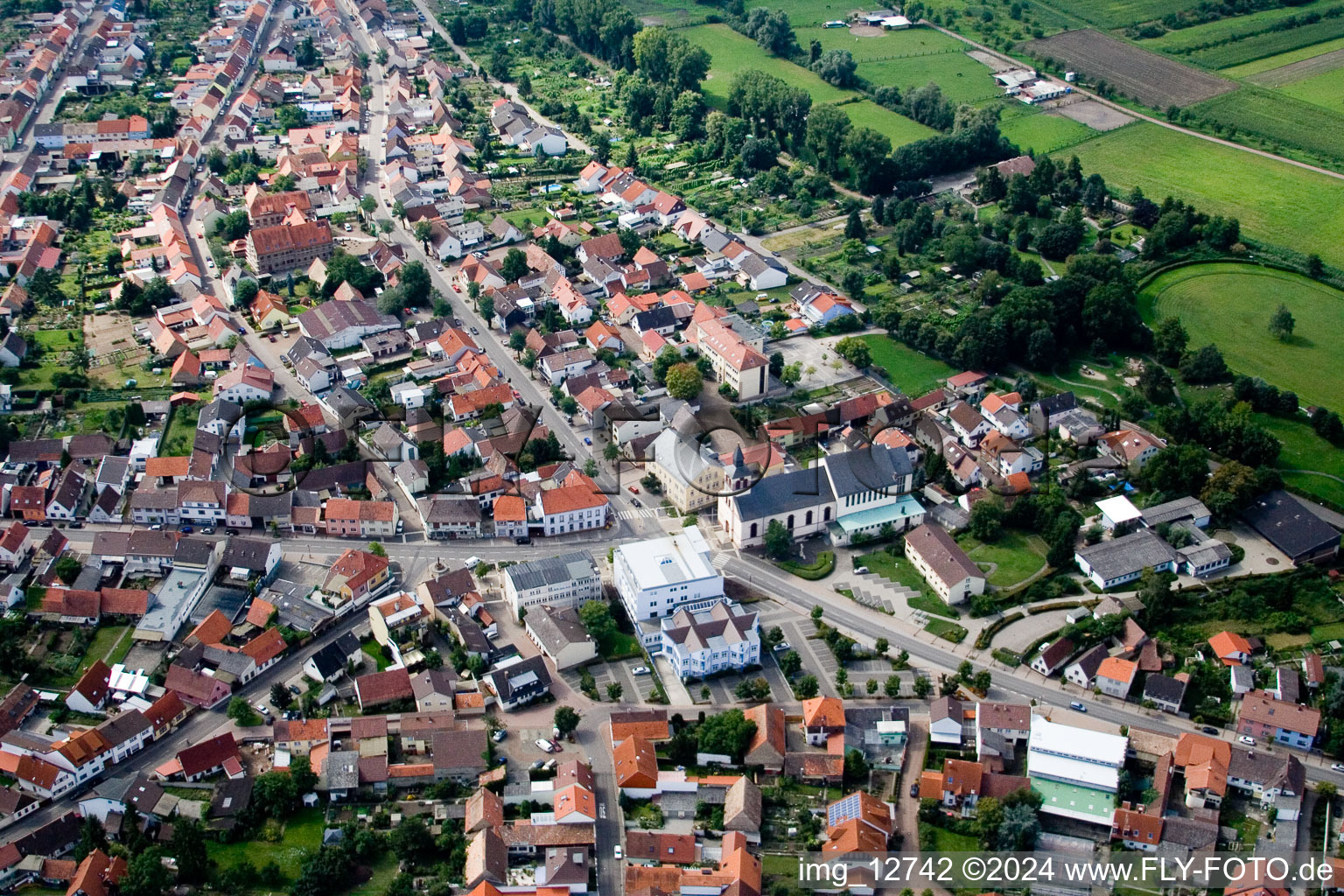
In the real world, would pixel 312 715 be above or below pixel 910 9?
below

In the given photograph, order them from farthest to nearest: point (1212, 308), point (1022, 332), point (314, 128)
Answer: point (314, 128) → point (1212, 308) → point (1022, 332)

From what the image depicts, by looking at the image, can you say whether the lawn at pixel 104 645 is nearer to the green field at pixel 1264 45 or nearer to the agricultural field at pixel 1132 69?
the agricultural field at pixel 1132 69

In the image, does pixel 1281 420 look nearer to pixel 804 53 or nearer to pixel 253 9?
pixel 804 53

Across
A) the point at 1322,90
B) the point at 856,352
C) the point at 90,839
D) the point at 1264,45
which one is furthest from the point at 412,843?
the point at 1264,45

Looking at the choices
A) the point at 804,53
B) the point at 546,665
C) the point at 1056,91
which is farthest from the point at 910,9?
the point at 546,665

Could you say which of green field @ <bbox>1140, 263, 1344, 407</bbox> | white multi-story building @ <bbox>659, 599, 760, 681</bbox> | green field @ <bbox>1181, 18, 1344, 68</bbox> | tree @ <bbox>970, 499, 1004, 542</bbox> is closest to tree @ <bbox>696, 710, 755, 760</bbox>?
white multi-story building @ <bbox>659, 599, 760, 681</bbox>

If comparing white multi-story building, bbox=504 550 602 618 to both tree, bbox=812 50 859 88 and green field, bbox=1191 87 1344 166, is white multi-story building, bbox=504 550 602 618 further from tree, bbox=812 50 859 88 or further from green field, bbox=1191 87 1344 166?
green field, bbox=1191 87 1344 166

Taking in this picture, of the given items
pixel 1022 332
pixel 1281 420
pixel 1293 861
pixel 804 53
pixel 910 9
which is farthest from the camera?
pixel 910 9

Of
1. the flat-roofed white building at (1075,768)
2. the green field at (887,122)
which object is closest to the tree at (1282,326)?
the green field at (887,122)
